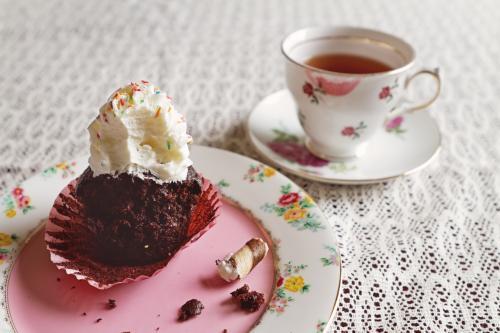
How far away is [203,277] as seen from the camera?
1.04m

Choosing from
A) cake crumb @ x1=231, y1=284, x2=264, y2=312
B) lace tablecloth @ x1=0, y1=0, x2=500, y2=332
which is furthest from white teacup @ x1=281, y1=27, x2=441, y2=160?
cake crumb @ x1=231, y1=284, x2=264, y2=312

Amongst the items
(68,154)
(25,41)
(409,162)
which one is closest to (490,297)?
(409,162)

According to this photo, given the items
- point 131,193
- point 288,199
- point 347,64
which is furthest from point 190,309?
point 347,64

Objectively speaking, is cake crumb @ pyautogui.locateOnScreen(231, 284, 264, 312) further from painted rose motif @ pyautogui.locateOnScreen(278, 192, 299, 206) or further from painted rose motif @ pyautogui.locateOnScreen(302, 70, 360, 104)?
painted rose motif @ pyautogui.locateOnScreen(302, 70, 360, 104)

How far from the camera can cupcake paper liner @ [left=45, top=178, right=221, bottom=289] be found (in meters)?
1.03

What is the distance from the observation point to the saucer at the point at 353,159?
1.37m

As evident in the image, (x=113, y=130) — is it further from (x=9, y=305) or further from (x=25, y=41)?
(x=25, y=41)

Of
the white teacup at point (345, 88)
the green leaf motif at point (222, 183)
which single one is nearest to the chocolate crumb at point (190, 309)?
the green leaf motif at point (222, 183)

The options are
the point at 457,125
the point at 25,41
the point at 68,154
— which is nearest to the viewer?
the point at 68,154

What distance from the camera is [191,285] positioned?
3.35 ft

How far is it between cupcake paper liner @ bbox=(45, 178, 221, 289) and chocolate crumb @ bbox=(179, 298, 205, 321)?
0.32 ft

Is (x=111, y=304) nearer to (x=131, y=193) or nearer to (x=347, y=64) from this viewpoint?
(x=131, y=193)

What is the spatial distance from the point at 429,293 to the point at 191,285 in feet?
1.54

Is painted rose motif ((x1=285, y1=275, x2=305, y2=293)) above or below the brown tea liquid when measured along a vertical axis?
below
